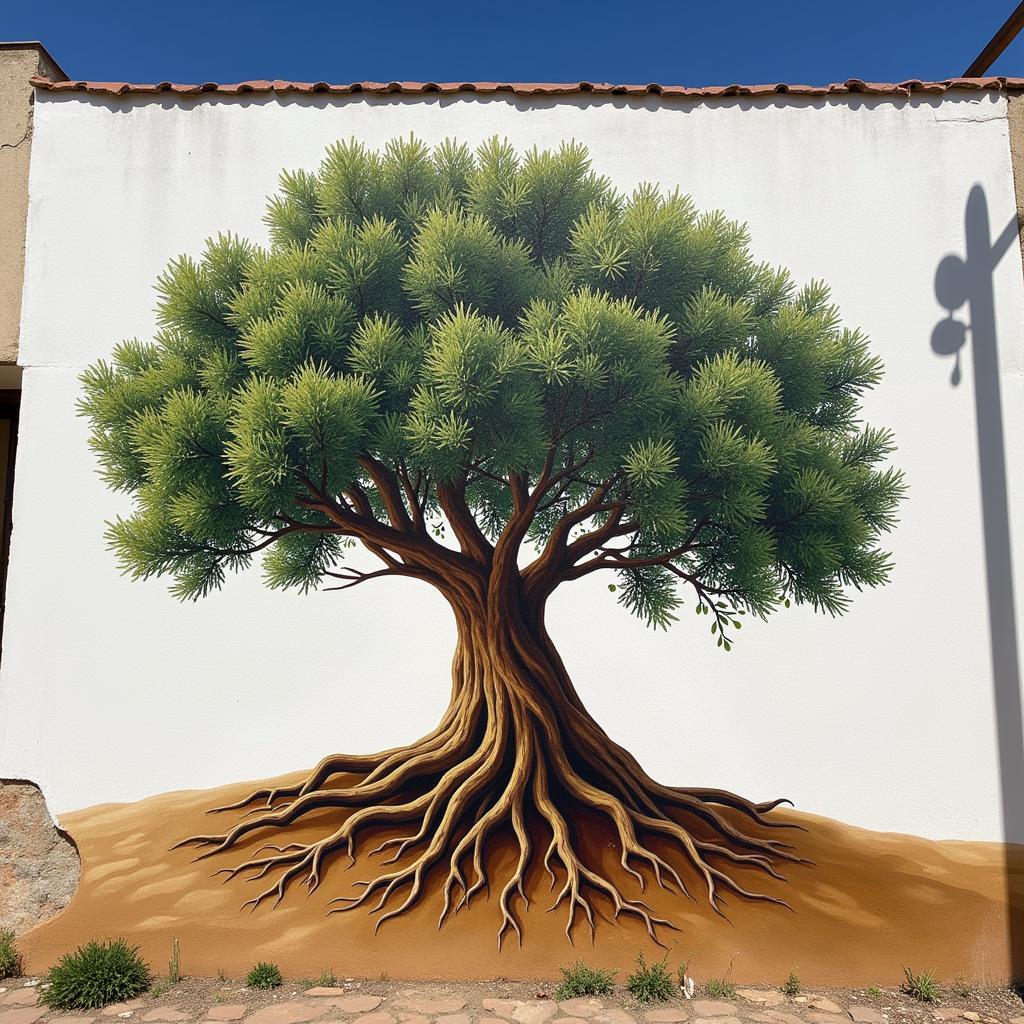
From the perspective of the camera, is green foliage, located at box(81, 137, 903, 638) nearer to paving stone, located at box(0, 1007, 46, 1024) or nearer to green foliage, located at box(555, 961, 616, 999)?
green foliage, located at box(555, 961, 616, 999)

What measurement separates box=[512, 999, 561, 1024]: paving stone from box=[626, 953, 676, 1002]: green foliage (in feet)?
1.39

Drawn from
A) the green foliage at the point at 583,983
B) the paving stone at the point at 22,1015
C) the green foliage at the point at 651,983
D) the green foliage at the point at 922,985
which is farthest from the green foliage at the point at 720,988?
the paving stone at the point at 22,1015

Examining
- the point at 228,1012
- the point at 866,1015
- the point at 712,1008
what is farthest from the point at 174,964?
the point at 866,1015

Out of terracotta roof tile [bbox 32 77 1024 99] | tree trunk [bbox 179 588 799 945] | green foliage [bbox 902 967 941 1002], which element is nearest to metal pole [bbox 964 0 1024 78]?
terracotta roof tile [bbox 32 77 1024 99]

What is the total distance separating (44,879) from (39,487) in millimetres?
2160

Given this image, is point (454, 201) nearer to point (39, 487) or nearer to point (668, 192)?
point (668, 192)

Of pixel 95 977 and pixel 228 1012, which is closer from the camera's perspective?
pixel 228 1012

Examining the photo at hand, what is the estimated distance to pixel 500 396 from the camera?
15.0 ft

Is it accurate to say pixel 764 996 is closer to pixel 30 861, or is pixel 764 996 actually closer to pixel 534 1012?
pixel 534 1012

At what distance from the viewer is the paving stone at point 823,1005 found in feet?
14.2

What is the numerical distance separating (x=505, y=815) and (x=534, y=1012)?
0.93 metres

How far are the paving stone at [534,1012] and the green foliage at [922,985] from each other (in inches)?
73.8

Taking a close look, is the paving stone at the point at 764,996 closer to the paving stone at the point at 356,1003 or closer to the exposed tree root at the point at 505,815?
the exposed tree root at the point at 505,815

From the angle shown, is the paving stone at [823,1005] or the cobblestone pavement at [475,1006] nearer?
the cobblestone pavement at [475,1006]
